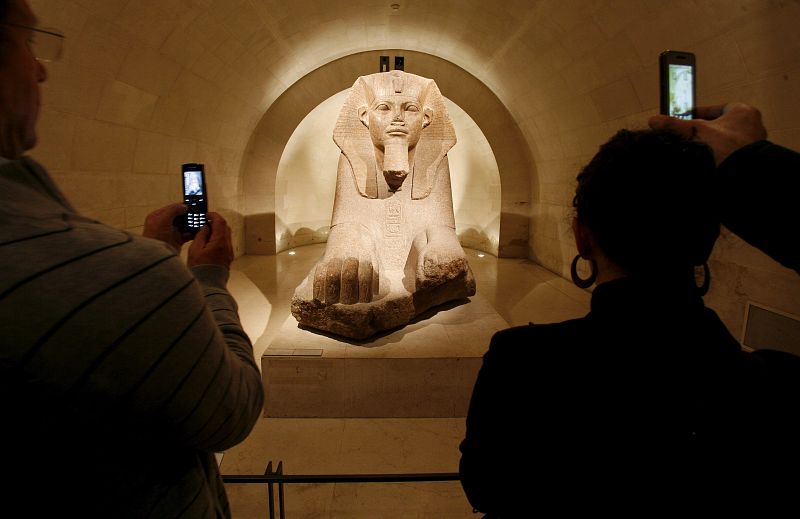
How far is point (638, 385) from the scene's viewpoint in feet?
2.16

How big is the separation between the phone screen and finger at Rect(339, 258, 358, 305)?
1.94 meters

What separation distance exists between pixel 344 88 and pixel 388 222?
3.95 m

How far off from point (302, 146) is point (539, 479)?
7.53 m

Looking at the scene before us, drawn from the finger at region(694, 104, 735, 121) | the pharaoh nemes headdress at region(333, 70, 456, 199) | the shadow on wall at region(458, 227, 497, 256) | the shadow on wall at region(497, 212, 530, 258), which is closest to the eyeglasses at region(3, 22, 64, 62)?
the finger at region(694, 104, 735, 121)

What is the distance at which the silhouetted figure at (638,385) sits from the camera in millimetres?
614

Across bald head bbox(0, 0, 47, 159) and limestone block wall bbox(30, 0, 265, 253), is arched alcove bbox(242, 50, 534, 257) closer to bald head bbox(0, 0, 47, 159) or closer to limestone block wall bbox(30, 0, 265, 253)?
limestone block wall bbox(30, 0, 265, 253)

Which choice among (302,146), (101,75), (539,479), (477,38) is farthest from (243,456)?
(302,146)

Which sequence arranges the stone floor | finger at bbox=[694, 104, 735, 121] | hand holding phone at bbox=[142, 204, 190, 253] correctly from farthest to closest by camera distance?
the stone floor, hand holding phone at bbox=[142, 204, 190, 253], finger at bbox=[694, 104, 735, 121]

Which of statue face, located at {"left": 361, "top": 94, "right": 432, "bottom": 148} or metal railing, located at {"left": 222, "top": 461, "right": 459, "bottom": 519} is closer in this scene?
metal railing, located at {"left": 222, "top": 461, "right": 459, "bottom": 519}

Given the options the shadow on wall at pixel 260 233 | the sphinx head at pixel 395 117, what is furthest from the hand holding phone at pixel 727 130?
the shadow on wall at pixel 260 233

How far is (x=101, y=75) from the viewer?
3268 millimetres

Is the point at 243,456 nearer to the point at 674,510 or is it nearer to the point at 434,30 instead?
the point at 674,510

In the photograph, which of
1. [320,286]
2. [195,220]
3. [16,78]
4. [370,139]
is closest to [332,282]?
[320,286]

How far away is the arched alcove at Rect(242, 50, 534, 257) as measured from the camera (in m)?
6.70
